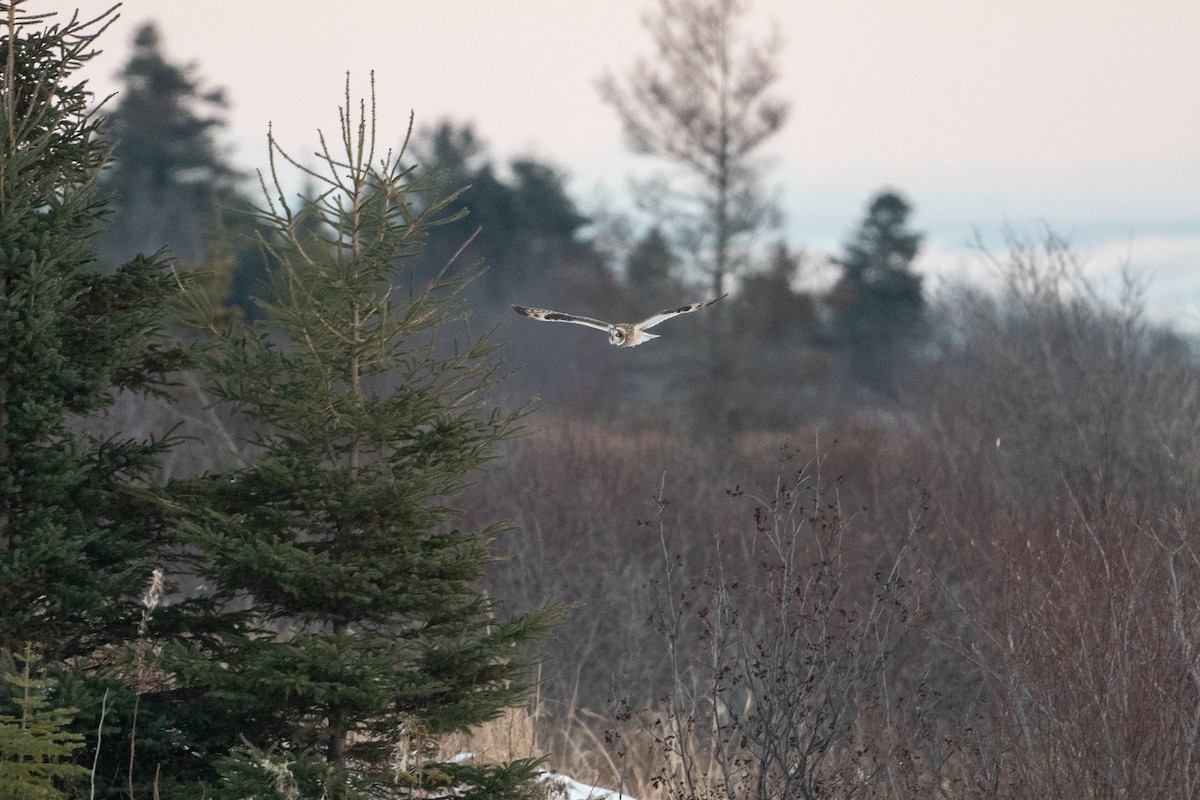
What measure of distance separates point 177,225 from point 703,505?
92.5 feet

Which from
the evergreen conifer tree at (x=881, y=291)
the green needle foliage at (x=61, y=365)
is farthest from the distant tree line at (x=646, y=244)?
→ the green needle foliage at (x=61, y=365)

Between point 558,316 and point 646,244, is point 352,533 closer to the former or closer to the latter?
point 558,316

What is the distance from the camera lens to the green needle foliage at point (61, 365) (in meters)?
5.92

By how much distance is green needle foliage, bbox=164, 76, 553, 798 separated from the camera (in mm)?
5539

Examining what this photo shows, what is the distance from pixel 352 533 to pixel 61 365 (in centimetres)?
164

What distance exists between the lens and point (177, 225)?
40.8m

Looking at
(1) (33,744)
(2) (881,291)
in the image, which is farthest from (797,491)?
(2) (881,291)

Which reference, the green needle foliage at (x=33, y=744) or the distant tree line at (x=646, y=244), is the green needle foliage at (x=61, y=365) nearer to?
the green needle foliage at (x=33, y=744)

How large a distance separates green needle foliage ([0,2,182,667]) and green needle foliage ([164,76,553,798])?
0.50 meters

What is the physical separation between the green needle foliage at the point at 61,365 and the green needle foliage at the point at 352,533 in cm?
50

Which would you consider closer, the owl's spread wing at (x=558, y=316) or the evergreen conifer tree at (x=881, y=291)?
the owl's spread wing at (x=558, y=316)

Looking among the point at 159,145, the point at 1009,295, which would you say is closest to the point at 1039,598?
the point at 1009,295

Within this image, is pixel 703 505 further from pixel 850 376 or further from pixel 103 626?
pixel 850 376

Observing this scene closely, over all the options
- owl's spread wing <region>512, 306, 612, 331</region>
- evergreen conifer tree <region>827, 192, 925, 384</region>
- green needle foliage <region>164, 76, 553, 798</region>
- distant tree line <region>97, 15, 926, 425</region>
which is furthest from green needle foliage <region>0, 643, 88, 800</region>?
evergreen conifer tree <region>827, 192, 925, 384</region>
